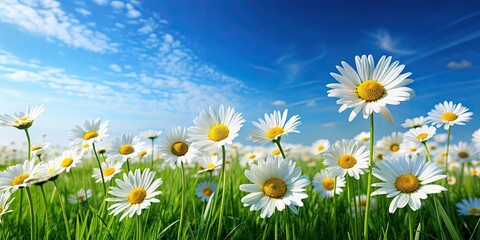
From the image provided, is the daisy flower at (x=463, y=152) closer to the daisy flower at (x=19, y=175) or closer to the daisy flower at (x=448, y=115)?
the daisy flower at (x=448, y=115)

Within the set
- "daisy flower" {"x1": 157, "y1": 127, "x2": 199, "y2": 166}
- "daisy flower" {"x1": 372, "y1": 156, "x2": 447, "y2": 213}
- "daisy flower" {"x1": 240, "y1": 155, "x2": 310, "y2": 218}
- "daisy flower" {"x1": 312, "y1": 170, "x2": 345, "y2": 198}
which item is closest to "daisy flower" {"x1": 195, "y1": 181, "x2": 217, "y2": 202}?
"daisy flower" {"x1": 312, "y1": 170, "x2": 345, "y2": 198}

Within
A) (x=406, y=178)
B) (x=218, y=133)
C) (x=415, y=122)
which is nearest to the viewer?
(x=406, y=178)

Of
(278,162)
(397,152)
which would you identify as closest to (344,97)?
(278,162)

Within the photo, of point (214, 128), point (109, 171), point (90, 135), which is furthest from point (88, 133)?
point (214, 128)

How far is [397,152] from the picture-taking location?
4094mm

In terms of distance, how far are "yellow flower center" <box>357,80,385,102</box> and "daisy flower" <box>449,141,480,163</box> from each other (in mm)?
3178

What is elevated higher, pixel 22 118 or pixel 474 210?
pixel 22 118

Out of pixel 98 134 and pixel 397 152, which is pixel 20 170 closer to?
pixel 98 134

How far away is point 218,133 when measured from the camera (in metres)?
2.14

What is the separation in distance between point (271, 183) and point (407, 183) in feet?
2.15

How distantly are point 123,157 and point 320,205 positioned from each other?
1724 millimetres

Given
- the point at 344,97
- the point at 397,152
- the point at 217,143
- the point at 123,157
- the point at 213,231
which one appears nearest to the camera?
the point at 344,97

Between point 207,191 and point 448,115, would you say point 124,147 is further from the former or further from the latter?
point 448,115

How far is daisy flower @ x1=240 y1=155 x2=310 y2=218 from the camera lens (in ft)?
6.13
